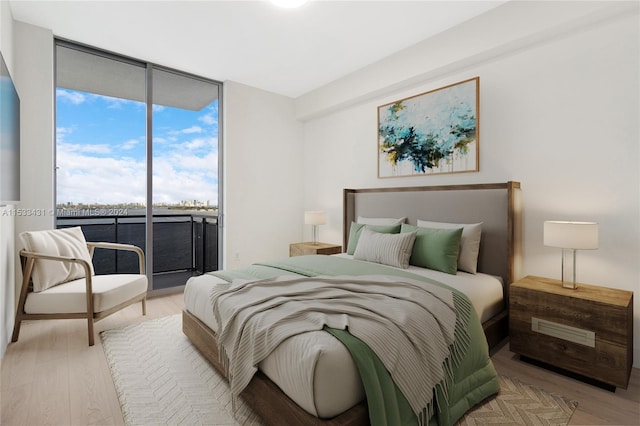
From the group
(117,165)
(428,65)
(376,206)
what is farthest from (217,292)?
(428,65)

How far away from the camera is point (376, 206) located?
13.0ft

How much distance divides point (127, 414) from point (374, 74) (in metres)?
3.88

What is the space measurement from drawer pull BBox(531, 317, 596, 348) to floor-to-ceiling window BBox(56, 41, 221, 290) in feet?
12.5

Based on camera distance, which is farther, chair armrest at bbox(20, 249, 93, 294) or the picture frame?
the picture frame

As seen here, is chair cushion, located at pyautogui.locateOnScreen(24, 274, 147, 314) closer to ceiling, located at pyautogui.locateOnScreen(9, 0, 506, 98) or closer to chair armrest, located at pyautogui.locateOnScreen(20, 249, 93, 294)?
chair armrest, located at pyautogui.locateOnScreen(20, 249, 93, 294)

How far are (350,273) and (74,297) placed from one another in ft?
7.41

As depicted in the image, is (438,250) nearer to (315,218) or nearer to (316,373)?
(316,373)

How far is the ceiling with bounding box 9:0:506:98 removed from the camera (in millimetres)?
2787

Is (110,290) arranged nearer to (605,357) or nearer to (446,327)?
A: (446,327)

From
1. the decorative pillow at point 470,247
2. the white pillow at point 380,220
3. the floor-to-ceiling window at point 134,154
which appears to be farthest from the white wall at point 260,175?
the decorative pillow at point 470,247

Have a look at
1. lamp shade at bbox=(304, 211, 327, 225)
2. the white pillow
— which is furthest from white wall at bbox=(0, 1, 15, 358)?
the white pillow

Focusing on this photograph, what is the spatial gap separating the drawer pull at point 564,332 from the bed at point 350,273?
0.30m

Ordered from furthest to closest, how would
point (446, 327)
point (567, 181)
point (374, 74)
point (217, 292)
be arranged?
point (374, 74), point (567, 181), point (217, 292), point (446, 327)

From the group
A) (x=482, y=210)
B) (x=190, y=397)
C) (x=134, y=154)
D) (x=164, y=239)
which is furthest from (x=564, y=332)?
(x=164, y=239)
